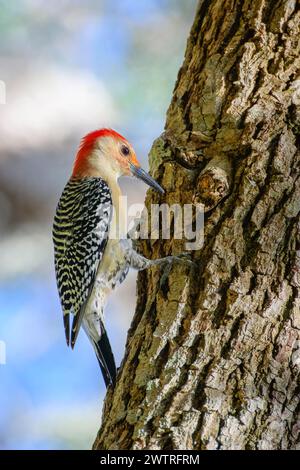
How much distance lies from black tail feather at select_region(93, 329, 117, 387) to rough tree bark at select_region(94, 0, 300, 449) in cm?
46

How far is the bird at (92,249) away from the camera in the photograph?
4121 mm

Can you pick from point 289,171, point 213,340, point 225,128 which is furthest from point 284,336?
point 225,128

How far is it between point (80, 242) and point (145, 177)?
0.61m

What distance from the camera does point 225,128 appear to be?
3.40 meters

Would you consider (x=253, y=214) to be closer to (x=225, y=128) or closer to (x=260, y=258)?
(x=260, y=258)

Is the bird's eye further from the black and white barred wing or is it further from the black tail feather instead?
the black tail feather

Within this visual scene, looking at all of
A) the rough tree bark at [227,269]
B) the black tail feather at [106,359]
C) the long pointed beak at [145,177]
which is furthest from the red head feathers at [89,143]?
the black tail feather at [106,359]

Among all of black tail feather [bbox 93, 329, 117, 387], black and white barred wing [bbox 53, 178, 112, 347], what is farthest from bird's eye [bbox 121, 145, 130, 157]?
black tail feather [bbox 93, 329, 117, 387]

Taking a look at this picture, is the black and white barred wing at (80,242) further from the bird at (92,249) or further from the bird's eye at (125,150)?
the bird's eye at (125,150)

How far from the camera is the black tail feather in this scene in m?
3.63

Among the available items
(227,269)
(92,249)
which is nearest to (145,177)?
(92,249)

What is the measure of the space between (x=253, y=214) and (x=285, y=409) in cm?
85

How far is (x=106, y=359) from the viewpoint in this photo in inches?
152

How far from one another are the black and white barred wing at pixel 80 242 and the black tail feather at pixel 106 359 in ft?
0.55
